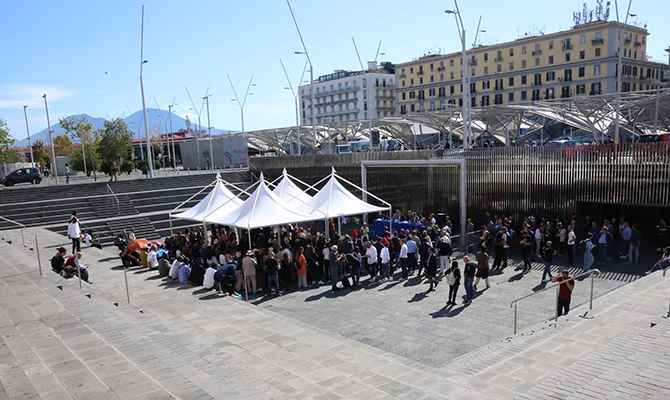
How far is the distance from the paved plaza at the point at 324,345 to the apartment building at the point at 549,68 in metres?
45.8

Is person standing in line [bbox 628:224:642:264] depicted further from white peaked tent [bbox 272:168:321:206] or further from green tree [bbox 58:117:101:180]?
green tree [bbox 58:117:101:180]

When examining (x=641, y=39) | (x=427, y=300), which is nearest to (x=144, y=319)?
(x=427, y=300)

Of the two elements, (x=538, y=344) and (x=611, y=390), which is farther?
(x=538, y=344)

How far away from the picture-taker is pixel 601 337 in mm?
8273

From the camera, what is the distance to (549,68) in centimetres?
6288

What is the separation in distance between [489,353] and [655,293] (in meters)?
4.97

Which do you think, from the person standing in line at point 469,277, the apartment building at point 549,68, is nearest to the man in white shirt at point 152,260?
the person standing in line at point 469,277

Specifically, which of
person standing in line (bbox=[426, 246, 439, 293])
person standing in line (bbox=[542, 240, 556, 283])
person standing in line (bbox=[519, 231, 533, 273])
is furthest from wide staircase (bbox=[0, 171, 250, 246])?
person standing in line (bbox=[542, 240, 556, 283])

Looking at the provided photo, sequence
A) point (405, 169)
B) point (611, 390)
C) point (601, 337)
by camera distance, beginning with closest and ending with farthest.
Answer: point (611, 390) → point (601, 337) → point (405, 169)

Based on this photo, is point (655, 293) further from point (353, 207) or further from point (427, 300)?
point (353, 207)

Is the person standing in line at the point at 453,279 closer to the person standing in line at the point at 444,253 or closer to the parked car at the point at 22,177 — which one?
the person standing in line at the point at 444,253

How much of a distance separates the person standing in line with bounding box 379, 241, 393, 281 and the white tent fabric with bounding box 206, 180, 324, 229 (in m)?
3.17

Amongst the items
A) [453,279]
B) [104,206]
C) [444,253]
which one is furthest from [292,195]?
[104,206]

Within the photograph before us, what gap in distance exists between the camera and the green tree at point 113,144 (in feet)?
118
